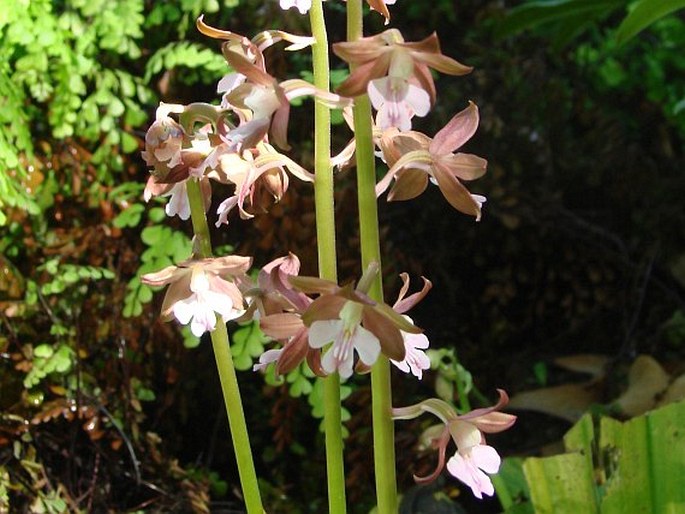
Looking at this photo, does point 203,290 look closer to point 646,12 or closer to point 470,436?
point 470,436

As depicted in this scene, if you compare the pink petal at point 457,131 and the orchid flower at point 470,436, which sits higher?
the pink petal at point 457,131

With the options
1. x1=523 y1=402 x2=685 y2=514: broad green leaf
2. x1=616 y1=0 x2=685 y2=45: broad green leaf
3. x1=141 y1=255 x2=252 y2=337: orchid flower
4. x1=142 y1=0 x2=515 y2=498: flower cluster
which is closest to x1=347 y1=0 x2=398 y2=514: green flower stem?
x1=142 y1=0 x2=515 y2=498: flower cluster

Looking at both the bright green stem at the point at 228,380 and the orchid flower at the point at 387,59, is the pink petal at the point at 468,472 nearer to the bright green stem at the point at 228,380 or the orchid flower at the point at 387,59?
the bright green stem at the point at 228,380

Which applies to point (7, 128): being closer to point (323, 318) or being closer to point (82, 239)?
point (82, 239)

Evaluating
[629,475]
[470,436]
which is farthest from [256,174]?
[629,475]

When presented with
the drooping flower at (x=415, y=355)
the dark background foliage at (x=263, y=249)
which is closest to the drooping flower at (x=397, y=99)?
the drooping flower at (x=415, y=355)

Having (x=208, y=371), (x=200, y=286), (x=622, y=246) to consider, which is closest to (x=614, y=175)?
(x=622, y=246)
